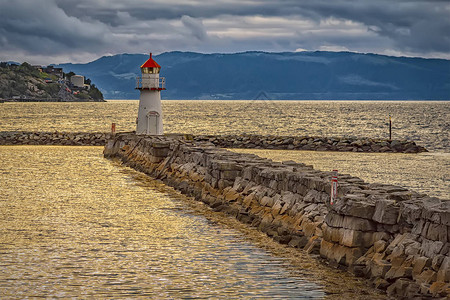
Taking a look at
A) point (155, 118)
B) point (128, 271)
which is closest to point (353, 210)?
point (128, 271)

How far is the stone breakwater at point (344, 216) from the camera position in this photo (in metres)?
9.36

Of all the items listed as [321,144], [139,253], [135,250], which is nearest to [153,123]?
[321,144]

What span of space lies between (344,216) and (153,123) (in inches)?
958

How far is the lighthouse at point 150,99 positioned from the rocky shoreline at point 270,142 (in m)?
6.01

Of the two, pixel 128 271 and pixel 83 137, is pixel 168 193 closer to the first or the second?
pixel 128 271

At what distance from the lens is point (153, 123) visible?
34844 millimetres

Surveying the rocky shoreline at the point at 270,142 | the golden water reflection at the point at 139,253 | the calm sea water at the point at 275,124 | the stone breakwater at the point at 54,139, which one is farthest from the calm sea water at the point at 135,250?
the calm sea water at the point at 275,124

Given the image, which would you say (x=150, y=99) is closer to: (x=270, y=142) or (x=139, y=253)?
(x=270, y=142)

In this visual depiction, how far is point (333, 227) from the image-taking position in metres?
11.5

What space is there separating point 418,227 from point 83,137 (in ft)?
113

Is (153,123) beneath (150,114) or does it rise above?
beneath

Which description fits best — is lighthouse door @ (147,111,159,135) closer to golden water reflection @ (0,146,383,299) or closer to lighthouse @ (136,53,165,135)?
lighthouse @ (136,53,165,135)

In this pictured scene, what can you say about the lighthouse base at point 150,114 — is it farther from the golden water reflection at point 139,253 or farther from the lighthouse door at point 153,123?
the golden water reflection at point 139,253

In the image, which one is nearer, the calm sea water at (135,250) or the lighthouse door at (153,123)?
the calm sea water at (135,250)
